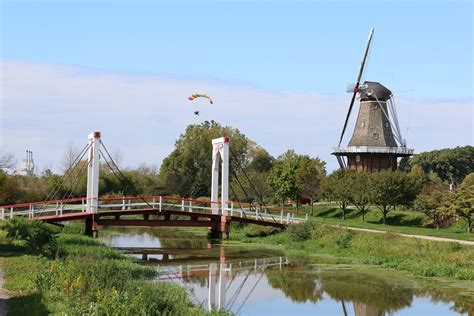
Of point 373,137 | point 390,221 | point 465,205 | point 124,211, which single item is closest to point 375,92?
point 373,137

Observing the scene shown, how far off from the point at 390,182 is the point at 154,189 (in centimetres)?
3506

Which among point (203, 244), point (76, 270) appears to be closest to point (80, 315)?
point (76, 270)

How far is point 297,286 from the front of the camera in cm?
2420

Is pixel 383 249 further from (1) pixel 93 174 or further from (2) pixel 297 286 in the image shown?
(1) pixel 93 174

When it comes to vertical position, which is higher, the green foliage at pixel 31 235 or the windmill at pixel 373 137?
the windmill at pixel 373 137

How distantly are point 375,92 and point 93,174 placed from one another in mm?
32675

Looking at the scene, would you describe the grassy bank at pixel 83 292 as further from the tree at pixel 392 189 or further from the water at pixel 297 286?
the tree at pixel 392 189

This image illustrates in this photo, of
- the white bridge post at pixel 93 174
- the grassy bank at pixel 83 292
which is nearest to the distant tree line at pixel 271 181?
the white bridge post at pixel 93 174

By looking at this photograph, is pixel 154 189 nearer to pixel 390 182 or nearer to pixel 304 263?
pixel 390 182

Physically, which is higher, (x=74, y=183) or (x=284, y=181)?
(x=284, y=181)

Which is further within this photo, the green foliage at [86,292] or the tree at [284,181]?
the tree at [284,181]

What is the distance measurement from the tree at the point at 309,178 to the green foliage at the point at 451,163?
1454 inches

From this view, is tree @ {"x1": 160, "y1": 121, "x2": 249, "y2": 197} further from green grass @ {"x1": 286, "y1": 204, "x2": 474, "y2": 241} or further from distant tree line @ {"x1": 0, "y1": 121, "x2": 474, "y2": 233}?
green grass @ {"x1": 286, "y1": 204, "x2": 474, "y2": 241}

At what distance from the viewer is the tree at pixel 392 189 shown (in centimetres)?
4562
